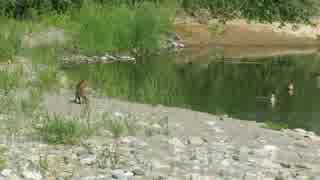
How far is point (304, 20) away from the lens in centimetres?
6931

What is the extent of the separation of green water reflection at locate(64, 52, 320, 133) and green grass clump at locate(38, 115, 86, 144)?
955 centimetres

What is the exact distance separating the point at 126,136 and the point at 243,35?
49.7 m

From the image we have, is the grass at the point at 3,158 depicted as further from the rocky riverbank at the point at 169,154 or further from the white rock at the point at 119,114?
the white rock at the point at 119,114

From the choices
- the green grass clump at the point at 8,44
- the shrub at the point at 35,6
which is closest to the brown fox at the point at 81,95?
the green grass clump at the point at 8,44

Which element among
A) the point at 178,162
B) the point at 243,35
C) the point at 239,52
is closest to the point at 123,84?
the point at 178,162

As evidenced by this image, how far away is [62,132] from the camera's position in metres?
12.2

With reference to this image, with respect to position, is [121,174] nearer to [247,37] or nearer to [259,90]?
[259,90]

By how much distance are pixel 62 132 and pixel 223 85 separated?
2132cm

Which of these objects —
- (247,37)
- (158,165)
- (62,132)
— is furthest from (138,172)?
(247,37)

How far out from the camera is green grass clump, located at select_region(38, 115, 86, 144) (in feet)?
39.6

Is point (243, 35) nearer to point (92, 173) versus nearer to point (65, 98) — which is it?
point (65, 98)

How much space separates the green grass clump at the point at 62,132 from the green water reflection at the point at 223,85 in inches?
376

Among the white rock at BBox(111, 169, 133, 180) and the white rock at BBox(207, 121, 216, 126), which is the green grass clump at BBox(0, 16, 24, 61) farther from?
the white rock at BBox(111, 169, 133, 180)

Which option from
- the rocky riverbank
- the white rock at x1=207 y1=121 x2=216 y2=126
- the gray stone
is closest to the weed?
the rocky riverbank
